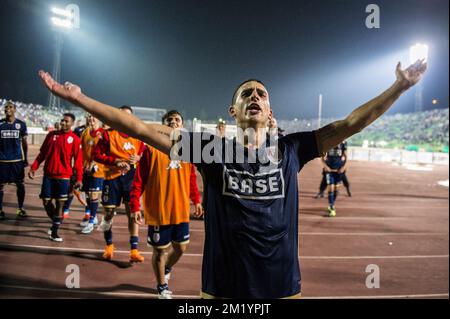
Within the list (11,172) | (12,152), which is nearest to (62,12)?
(12,152)

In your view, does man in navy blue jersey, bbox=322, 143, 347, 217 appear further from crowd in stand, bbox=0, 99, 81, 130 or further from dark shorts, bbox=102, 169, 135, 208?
crowd in stand, bbox=0, 99, 81, 130

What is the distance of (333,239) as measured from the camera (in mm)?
7137

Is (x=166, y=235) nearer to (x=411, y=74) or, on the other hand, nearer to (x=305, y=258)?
(x=305, y=258)

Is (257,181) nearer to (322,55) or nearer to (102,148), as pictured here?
(322,55)

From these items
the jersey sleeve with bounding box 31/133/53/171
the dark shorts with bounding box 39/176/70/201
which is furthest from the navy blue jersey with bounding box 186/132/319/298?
the jersey sleeve with bounding box 31/133/53/171

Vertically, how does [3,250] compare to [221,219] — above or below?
below

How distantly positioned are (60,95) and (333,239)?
259 inches

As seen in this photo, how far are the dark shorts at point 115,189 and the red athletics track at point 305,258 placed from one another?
3.05ft

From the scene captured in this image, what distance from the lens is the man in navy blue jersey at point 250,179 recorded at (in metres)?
1.83

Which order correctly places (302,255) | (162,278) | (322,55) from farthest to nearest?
(302,255)
(322,55)
(162,278)

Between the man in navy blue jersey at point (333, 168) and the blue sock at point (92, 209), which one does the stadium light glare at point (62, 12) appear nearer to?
the blue sock at point (92, 209)

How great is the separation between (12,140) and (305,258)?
21.3 feet

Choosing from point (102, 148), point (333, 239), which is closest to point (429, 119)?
point (333, 239)
